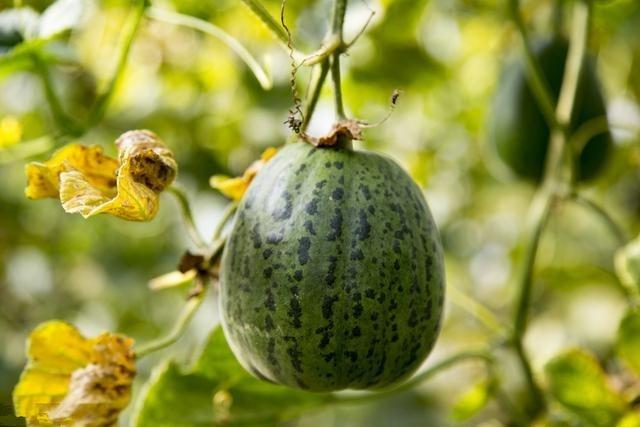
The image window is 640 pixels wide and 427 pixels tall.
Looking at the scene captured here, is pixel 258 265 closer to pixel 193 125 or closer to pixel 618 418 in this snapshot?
pixel 618 418

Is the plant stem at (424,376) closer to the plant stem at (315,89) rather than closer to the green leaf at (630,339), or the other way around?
the green leaf at (630,339)

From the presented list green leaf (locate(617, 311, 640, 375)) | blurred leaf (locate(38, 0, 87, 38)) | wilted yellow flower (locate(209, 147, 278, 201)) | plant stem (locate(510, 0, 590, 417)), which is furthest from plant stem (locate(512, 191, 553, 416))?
blurred leaf (locate(38, 0, 87, 38))

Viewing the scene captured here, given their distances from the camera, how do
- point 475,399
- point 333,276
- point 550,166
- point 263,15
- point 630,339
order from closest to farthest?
point 333,276 < point 263,15 < point 630,339 < point 475,399 < point 550,166

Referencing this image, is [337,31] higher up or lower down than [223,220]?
higher up

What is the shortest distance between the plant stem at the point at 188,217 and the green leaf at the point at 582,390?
25.0 inches

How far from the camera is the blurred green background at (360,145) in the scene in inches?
91.7

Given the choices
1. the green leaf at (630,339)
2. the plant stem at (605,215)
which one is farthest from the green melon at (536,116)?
the green leaf at (630,339)

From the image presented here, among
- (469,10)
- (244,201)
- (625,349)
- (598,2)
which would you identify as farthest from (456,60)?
(244,201)

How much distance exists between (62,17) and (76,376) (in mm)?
496

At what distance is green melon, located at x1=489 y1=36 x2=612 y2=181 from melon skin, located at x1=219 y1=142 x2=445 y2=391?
3.01 feet

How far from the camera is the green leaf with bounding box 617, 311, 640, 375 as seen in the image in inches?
57.2

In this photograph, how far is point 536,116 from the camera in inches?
74.5

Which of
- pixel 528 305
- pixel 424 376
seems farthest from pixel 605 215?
pixel 424 376

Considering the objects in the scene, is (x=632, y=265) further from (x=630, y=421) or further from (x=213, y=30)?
(x=213, y=30)
